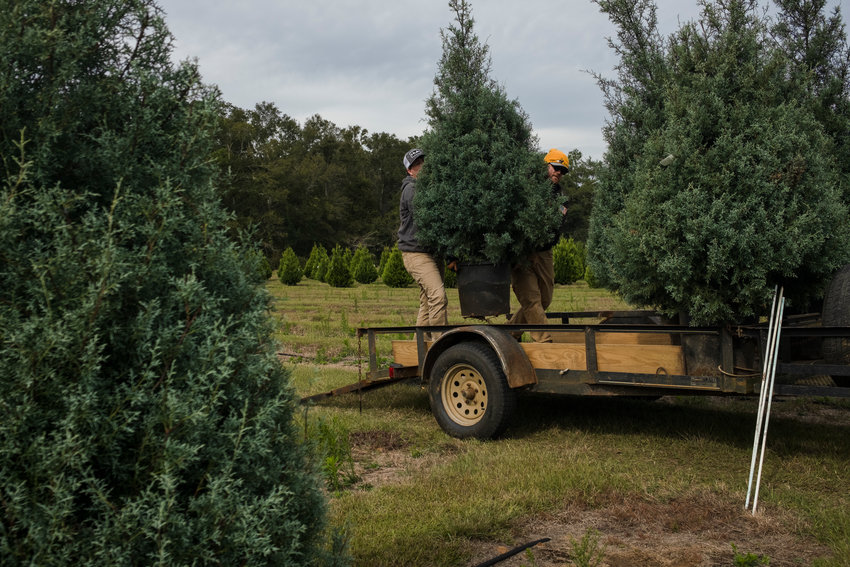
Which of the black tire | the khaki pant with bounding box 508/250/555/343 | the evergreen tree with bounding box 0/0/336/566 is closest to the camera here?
the evergreen tree with bounding box 0/0/336/566

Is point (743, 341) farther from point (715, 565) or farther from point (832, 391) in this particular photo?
point (715, 565)

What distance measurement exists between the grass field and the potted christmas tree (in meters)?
1.43

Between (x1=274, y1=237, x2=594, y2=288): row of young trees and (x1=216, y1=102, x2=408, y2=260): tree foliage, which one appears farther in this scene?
(x1=216, y1=102, x2=408, y2=260): tree foliage

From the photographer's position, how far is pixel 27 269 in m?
1.68

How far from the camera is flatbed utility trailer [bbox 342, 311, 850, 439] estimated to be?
4.50 metres

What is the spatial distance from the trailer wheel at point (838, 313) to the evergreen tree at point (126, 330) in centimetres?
379

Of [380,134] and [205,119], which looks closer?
[205,119]

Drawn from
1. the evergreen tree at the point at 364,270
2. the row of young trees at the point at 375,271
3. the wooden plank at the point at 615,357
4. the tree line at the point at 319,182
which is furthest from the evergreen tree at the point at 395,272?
the wooden plank at the point at 615,357

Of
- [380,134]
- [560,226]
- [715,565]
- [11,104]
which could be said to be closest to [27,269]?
[11,104]

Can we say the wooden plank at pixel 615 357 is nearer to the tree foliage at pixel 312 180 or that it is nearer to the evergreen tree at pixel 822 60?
the evergreen tree at pixel 822 60

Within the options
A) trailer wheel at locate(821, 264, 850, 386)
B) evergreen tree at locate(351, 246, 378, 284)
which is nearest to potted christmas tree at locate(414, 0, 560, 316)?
trailer wheel at locate(821, 264, 850, 386)

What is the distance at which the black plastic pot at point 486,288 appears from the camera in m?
6.72

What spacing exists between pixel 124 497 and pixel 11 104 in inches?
39.7

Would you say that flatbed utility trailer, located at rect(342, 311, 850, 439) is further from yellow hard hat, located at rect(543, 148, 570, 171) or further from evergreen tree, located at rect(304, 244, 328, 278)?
evergreen tree, located at rect(304, 244, 328, 278)
